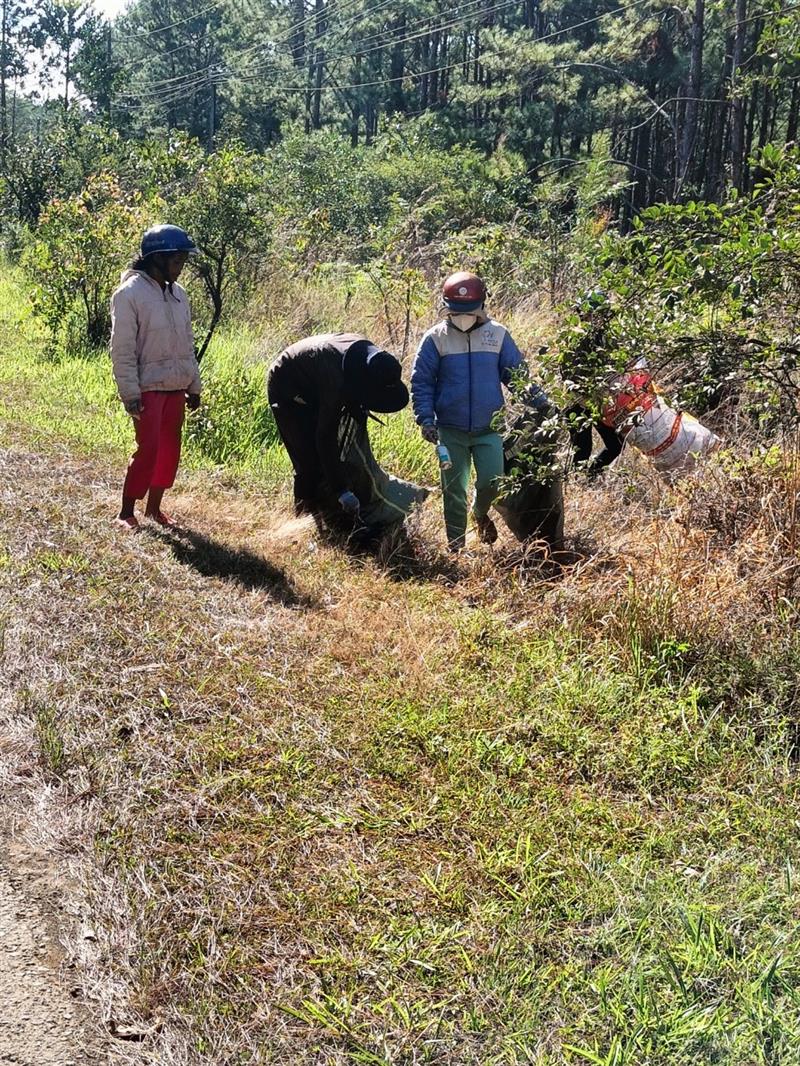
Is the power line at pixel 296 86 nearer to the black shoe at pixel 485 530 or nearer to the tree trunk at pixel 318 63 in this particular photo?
the tree trunk at pixel 318 63

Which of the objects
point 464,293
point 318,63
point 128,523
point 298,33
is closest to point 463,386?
point 464,293

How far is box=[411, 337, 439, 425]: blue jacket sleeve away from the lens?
5758mm

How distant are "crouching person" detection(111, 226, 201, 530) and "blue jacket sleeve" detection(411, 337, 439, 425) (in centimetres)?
136

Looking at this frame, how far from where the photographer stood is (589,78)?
31375 mm

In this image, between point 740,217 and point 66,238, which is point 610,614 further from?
point 66,238

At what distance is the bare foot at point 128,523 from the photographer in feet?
19.0

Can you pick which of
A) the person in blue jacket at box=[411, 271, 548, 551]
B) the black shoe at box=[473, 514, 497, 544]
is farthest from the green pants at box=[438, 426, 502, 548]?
the black shoe at box=[473, 514, 497, 544]

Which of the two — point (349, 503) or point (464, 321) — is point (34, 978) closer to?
point (349, 503)

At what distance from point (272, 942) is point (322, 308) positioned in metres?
9.85

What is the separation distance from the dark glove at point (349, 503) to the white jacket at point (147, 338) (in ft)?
3.89

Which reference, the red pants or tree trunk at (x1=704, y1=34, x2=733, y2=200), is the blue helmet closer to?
the red pants

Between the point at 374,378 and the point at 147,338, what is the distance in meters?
1.36

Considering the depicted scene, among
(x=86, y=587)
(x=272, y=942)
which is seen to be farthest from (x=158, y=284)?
(x=272, y=942)

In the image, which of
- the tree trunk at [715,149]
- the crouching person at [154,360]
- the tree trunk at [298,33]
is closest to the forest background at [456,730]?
the crouching person at [154,360]
